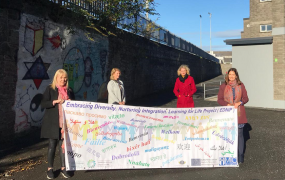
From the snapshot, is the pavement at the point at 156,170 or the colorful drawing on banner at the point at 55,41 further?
the colorful drawing on banner at the point at 55,41

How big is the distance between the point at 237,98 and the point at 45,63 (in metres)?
5.06

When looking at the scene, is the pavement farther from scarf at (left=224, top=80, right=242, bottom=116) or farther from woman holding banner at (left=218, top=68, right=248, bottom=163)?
scarf at (left=224, top=80, right=242, bottom=116)

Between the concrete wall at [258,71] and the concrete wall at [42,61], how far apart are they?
17.3 ft

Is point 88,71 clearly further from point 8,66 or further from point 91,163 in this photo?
point 91,163

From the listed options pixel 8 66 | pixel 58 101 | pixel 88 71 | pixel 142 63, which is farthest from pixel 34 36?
pixel 142 63

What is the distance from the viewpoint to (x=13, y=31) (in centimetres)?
619

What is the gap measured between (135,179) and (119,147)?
1.97ft

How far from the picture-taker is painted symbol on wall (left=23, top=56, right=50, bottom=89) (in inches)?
262

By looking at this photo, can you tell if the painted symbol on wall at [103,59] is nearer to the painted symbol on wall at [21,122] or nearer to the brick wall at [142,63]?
the brick wall at [142,63]

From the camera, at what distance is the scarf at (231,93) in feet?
16.2

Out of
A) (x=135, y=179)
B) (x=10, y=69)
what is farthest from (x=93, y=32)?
(x=135, y=179)

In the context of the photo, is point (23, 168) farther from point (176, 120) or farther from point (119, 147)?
point (176, 120)

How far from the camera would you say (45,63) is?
720 cm

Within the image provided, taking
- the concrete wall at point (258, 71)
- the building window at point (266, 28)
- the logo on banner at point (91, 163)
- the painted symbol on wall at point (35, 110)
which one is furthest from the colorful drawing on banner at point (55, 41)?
the building window at point (266, 28)
